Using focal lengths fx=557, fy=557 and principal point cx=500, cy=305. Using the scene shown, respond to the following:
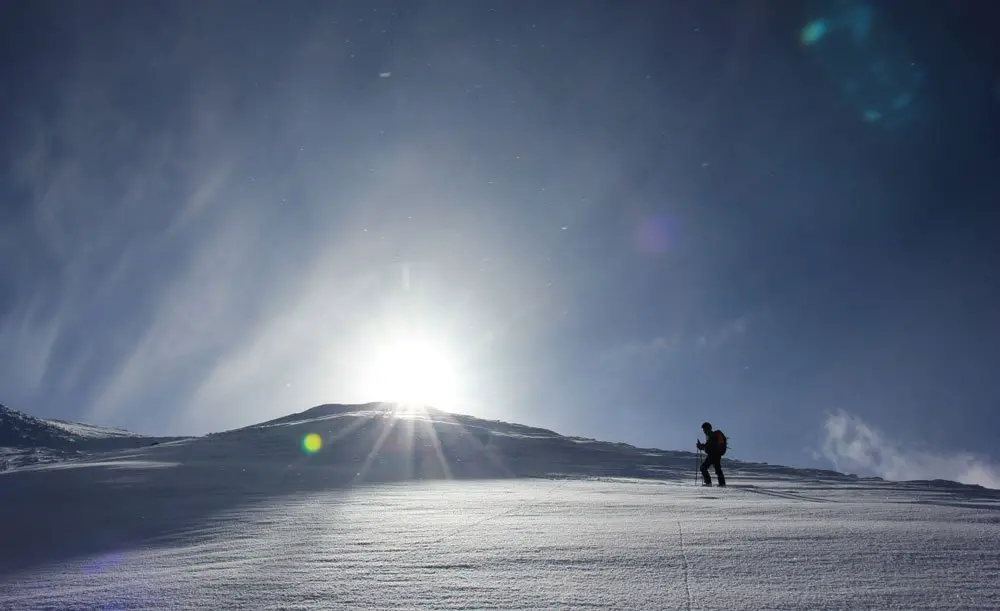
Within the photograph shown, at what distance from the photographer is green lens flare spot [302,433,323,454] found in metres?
23.7

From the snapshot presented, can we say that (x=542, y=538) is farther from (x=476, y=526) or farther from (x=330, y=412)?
(x=330, y=412)

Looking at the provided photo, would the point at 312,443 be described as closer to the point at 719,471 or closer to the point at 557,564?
the point at 719,471

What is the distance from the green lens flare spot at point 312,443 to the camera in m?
23.7

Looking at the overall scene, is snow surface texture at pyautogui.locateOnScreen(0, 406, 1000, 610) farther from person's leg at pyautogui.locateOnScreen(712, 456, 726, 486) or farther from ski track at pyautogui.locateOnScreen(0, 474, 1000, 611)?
person's leg at pyautogui.locateOnScreen(712, 456, 726, 486)

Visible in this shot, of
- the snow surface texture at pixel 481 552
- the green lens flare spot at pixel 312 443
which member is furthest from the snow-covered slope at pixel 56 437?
the snow surface texture at pixel 481 552

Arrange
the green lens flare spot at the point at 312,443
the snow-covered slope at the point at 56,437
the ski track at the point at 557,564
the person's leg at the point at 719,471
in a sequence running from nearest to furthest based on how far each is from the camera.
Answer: the ski track at the point at 557,564 → the person's leg at the point at 719,471 → the green lens flare spot at the point at 312,443 → the snow-covered slope at the point at 56,437

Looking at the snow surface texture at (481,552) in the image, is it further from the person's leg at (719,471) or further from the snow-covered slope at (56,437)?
the snow-covered slope at (56,437)

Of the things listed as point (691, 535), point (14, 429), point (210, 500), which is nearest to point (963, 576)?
point (691, 535)

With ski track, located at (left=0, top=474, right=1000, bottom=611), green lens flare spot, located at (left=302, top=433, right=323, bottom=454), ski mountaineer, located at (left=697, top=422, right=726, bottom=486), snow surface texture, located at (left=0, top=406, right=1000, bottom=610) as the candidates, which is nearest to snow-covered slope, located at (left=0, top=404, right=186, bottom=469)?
green lens flare spot, located at (left=302, top=433, right=323, bottom=454)

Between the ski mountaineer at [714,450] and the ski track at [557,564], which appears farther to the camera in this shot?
the ski mountaineer at [714,450]

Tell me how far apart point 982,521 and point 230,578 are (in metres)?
7.66

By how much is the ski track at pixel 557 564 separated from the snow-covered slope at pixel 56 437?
66900 mm

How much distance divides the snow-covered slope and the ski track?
6690 cm

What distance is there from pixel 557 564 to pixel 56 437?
92376mm
